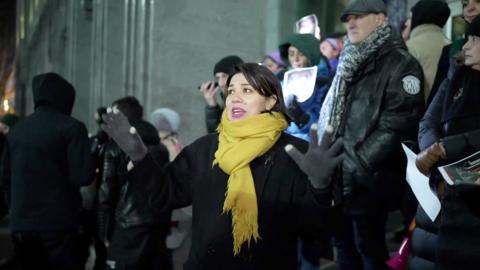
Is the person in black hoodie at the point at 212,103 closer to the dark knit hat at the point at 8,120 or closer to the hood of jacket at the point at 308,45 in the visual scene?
the hood of jacket at the point at 308,45

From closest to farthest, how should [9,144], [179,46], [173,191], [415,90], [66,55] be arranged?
[173,191] < [415,90] < [9,144] < [179,46] < [66,55]

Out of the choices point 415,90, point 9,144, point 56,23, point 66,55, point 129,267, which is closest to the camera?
point 415,90

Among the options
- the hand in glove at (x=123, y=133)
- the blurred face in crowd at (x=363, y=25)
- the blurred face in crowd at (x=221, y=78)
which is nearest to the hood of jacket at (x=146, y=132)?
the blurred face in crowd at (x=221, y=78)

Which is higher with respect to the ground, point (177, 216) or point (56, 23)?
point (56, 23)

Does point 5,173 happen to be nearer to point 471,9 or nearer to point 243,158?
point 243,158

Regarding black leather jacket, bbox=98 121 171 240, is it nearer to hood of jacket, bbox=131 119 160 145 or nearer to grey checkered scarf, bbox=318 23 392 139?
hood of jacket, bbox=131 119 160 145

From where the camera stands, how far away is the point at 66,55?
58.7ft

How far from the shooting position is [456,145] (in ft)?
11.2

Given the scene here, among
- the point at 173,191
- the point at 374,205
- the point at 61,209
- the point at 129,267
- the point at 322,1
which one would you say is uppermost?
the point at 322,1

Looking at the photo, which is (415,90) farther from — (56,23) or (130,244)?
(56,23)

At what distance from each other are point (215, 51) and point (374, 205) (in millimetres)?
4306

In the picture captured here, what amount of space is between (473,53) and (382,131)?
1.12 meters

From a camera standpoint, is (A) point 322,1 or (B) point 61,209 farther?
(A) point 322,1

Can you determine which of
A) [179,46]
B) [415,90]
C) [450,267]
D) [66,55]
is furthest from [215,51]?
[66,55]
